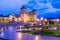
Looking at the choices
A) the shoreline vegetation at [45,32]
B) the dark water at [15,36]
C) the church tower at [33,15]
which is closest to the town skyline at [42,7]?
the church tower at [33,15]

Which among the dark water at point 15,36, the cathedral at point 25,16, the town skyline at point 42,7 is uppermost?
the town skyline at point 42,7

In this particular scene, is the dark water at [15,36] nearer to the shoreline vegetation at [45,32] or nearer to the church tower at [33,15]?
the shoreline vegetation at [45,32]

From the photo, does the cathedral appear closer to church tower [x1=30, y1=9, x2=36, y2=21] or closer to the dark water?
church tower [x1=30, y1=9, x2=36, y2=21]

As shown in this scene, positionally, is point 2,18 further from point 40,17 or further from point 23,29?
point 40,17

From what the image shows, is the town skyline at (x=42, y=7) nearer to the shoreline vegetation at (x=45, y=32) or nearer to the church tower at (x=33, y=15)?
the church tower at (x=33, y=15)

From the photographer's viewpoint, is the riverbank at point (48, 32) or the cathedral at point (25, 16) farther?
the cathedral at point (25, 16)

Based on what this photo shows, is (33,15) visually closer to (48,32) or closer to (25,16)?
(25,16)

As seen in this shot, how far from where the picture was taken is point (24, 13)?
12.2 ft

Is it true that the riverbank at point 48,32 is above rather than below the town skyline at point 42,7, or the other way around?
below

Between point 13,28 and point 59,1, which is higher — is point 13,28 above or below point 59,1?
below

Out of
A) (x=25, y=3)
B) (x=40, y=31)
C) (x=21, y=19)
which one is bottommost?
(x=40, y=31)

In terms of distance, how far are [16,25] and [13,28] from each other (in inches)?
3.7

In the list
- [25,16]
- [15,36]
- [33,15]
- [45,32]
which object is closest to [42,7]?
[33,15]

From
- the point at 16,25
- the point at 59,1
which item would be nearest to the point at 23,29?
the point at 16,25
